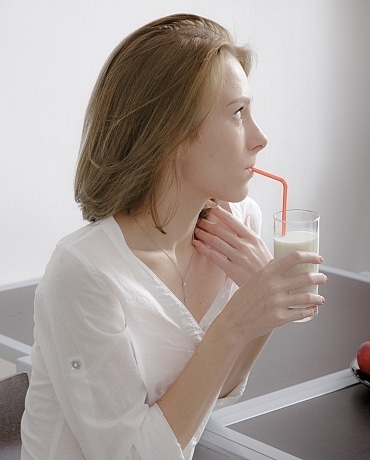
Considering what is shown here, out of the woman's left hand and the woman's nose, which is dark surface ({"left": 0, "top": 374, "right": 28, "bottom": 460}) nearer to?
the woman's left hand

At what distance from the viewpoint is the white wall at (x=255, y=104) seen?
2.94 m

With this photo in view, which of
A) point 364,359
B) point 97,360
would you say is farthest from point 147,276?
point 364,359

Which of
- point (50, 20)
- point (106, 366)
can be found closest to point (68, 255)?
point (106, 366)

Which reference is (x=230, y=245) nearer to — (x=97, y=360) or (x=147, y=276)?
(x=147, y=276)

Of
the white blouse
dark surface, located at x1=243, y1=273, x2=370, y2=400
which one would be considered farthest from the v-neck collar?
dark surface, located at x1=243, y1=273, x2=370, y2=400

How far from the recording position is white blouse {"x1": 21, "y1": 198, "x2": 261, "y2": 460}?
4.53ft

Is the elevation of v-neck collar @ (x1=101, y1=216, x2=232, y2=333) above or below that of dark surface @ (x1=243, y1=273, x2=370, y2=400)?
above

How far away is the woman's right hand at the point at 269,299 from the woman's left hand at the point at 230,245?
0.56ft

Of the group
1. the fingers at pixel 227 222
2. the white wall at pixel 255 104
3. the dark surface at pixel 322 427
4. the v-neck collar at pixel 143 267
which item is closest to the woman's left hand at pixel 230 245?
the fingers at pixel 227 222

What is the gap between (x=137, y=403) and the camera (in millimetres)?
1401

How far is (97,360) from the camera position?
138 centimetres

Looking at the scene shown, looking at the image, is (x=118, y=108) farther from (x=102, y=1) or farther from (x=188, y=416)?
(x=102, y=1)

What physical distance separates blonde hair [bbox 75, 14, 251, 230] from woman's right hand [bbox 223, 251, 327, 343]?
227 mm

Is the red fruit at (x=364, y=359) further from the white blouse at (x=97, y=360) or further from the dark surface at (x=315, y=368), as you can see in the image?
the white blouse at (x=97, y=360)
